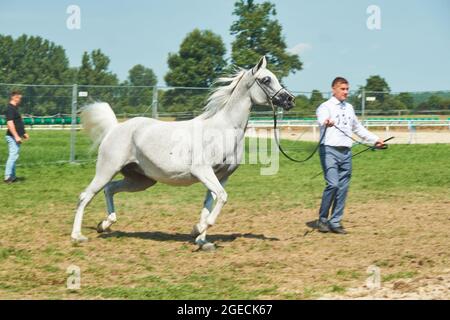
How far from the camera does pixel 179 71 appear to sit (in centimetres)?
5538

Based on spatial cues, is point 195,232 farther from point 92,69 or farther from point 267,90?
point 92,69

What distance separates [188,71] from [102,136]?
4592cm

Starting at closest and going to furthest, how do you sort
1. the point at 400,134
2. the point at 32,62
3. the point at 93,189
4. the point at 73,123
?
the point at 93,189 → the point at 73,123 → the point at 400,134 → the point at 32,62

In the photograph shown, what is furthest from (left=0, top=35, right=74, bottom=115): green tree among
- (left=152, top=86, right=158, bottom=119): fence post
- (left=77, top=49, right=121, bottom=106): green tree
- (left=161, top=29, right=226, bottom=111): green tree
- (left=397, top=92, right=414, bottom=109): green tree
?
(left=152, top=86, right=158, bottom=119): fence post

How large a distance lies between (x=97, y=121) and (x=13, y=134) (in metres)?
5.95

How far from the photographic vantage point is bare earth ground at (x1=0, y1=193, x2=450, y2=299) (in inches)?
239

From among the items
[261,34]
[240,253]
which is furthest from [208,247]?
[261,34]

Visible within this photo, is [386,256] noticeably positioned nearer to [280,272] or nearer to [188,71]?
[280,272]

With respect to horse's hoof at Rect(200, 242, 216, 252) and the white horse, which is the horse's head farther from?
horse's hoof at Rect(200, 242, 216, 252)

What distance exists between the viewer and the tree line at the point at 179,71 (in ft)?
64.5

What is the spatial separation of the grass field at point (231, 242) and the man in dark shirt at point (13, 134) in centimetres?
38

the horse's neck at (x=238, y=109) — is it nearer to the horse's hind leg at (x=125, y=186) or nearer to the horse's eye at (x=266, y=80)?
the horse's eye at (x=266, y=80)

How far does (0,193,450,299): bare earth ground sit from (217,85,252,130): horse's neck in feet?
5.08
